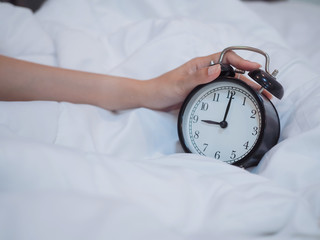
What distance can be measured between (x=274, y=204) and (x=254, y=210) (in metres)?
0.04

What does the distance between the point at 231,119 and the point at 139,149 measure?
260 mm

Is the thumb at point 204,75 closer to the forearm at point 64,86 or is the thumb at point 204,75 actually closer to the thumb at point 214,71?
the thumb at point 214,71

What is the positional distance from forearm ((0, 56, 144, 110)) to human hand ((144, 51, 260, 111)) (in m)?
0.05

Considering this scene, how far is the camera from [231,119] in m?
0.92

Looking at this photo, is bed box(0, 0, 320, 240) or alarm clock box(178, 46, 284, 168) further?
alarm clock box(178, 46, 284, 168)

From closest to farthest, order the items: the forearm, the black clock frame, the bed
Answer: the bed → the black clock frame → the forearm

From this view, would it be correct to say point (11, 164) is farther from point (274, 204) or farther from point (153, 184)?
point (274, 204)

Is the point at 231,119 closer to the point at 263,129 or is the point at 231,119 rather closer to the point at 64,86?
the point at 263,129

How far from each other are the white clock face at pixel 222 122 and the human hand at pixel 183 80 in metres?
0.03

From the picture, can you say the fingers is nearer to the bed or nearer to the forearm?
the bed

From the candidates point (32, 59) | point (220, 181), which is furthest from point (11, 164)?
point (32, 59)

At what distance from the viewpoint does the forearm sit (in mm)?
1059

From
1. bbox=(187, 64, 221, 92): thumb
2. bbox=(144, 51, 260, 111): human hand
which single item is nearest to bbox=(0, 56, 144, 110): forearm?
bbox=(144, 51, 260, 111): human hand

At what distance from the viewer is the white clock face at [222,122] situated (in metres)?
0.88
